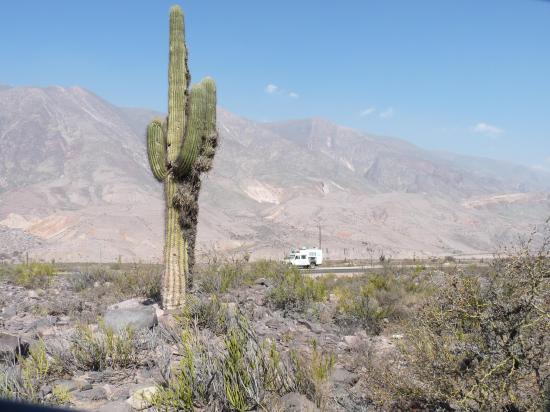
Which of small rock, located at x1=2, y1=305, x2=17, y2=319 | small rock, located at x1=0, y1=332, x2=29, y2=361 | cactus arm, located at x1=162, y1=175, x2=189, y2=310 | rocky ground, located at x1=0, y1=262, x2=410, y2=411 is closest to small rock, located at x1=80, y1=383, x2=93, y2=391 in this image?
rocky ground, located at x1=0, y1=262, x2=410, y2=411

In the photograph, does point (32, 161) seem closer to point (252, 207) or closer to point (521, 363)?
point (252, 207)

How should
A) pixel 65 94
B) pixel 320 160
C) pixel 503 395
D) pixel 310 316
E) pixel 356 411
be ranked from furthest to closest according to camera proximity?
pixel 65 94 < pixel 320 160 < pixel 310 316 < pixel 356 411 < pixel 503 395

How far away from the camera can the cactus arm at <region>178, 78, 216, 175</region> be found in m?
10.4

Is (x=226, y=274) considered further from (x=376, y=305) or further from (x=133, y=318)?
(x=133, y=318)

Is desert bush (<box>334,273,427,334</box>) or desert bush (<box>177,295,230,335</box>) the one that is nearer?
desert bush (<box>177,295,230,335</box>)

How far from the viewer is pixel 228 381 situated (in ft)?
15.1

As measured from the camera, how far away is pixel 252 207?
275 ft

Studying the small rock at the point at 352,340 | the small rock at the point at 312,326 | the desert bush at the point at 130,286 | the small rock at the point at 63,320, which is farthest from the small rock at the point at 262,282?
the small rock at the point at 352,340

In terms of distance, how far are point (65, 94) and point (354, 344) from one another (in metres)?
149

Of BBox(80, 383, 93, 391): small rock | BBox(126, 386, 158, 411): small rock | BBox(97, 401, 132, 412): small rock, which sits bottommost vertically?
BBox(80, 383, 93, 391): small rock

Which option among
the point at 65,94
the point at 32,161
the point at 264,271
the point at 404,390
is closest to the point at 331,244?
the point at 264,271

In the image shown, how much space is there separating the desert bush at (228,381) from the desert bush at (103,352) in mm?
1600

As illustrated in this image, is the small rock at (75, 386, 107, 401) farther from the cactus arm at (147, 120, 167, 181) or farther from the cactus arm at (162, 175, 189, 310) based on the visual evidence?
the cactus arm at (147, 120, 167, 181)

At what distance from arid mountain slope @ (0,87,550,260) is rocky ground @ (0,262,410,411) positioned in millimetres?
35450
